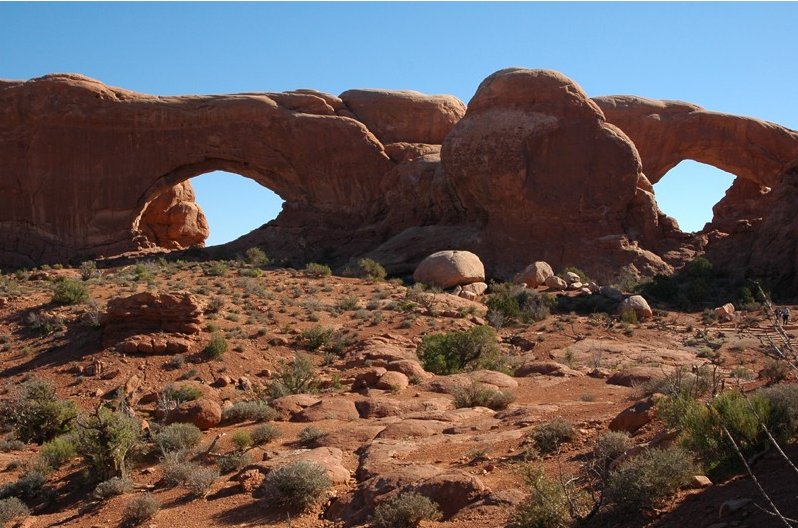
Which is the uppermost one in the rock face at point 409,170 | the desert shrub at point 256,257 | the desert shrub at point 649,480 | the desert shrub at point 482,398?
the rock face at point 409,170

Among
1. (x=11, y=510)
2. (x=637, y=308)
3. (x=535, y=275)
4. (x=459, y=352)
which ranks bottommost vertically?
(x=11, y=510)

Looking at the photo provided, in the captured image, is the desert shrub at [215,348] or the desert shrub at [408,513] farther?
the desert shrub at [215,348]

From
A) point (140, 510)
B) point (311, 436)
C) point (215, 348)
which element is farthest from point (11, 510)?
point (215, 348)

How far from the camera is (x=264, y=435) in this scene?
416 inches

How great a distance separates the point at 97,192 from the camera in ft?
101

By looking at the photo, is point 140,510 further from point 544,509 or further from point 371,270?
point 371,270

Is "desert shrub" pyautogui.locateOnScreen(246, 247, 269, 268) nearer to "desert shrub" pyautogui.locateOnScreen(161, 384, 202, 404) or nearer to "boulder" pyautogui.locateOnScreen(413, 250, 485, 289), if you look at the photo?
"boulder" pyautogui.locateOnScreen(413, 250, 485, 289)

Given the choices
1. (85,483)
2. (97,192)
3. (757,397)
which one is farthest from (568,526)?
(97,192)

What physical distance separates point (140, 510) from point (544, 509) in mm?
4211

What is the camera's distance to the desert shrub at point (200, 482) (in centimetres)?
902

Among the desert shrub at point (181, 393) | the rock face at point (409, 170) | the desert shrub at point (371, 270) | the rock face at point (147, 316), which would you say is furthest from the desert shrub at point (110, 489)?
the rock face at point (409, 170)

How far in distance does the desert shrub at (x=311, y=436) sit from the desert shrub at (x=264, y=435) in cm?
41

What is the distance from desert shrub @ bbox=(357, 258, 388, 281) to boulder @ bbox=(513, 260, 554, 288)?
3862mm

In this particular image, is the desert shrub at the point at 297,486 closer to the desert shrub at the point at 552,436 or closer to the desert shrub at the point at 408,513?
the desert shrub at the point at 408,513
